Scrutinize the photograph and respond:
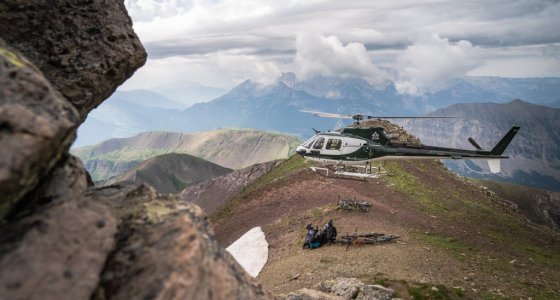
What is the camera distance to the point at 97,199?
9.40 metres

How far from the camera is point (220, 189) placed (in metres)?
182

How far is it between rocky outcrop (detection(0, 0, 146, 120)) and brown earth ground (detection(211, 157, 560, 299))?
15993 mm

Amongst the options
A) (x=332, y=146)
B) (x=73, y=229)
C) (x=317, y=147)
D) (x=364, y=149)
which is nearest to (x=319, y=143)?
(x=317, y=147)

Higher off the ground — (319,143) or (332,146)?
(319,143)

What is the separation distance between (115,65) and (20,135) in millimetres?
7412

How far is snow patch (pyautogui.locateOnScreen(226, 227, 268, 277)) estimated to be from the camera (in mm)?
31441

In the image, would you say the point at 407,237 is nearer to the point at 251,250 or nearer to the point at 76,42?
the point at 251,250

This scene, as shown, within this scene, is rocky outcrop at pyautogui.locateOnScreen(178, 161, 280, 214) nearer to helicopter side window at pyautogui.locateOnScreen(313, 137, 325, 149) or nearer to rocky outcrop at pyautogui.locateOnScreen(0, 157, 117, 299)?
helicopter side window at pyautogui.locateOnScreen(313, 137, 325, 149)

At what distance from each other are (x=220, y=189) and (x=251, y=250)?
493 ft

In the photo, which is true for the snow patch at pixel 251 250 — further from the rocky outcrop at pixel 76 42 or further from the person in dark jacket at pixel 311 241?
the rocky outcrop at pixel 76 42

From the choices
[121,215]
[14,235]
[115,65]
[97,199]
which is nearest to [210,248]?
[121,215]

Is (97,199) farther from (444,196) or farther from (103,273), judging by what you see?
(444,196)

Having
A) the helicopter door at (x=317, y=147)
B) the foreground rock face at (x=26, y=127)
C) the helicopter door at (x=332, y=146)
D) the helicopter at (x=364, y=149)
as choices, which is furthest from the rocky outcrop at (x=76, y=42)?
the helicopter door at (x=332, y=146)

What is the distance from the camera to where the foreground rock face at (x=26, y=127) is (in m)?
6.98
